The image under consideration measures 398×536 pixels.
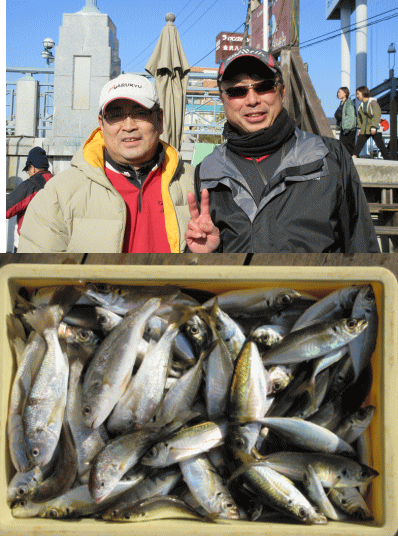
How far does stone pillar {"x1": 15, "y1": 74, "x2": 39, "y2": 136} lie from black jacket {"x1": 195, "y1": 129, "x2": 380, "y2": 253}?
30.7ft

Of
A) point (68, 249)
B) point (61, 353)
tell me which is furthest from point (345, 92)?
point (61, 353)

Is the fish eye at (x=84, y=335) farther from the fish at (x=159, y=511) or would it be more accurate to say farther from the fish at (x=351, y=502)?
the fish at (x=351, y=502)

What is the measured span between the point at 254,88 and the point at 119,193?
80 cm

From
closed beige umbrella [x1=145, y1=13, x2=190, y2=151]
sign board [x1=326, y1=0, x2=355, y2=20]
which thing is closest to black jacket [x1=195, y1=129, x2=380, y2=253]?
closed beige umbrella [x1=145, y1=13, x2=190, y2=151]

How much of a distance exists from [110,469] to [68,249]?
109 cm

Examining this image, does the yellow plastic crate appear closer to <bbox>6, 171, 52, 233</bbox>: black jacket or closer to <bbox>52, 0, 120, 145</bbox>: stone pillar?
<bbox>6, 171, 52, 233</bbox>: black jacket

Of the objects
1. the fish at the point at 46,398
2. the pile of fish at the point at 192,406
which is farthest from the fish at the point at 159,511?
the fish at the point at 46,398

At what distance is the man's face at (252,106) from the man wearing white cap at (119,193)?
39 cm

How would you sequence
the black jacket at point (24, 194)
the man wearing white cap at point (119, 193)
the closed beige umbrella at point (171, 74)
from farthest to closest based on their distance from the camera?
the closed beige umbrella at point (171, 74) → the black jacket at point (24, 194) → the man wearing white cap at point (119, 193)

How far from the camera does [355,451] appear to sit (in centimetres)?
130

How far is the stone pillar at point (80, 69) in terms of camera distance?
9.74 m

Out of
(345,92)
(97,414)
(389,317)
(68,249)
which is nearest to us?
(389,317)

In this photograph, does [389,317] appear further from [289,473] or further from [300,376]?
[289,473]

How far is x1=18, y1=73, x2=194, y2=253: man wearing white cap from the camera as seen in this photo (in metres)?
2.11
